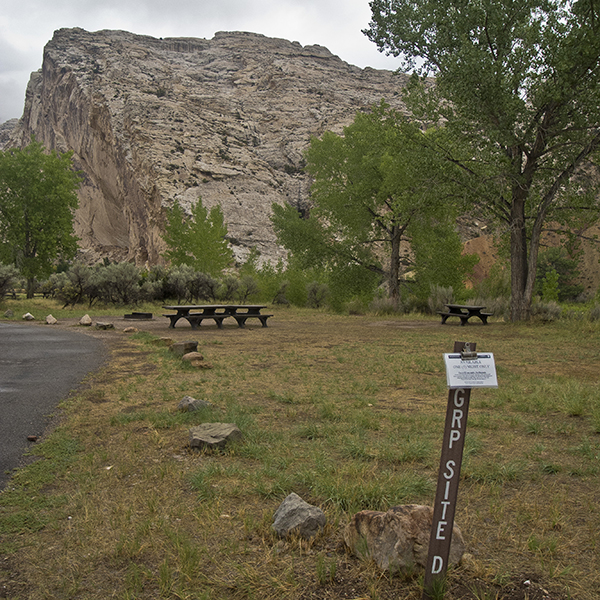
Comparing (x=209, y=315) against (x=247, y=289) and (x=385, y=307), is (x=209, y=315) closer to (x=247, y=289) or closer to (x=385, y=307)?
(x=385, y=307)

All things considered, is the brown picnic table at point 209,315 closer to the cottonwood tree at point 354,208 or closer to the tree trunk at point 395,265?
the cottonwood tree at point 354,208

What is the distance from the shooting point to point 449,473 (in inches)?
87.9

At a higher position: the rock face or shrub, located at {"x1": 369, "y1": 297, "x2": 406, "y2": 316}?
the rock face

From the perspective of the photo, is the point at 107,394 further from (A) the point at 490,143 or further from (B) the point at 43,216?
(B) the point at 43,216

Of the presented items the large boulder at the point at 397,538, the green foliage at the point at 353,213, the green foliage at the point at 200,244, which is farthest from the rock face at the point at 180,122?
the large boulder at the point at 397,538

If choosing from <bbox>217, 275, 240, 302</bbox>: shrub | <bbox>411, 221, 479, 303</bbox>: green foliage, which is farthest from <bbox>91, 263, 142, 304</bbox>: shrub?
<bbox>411, 221, 479, 303</bbox>: green foliage

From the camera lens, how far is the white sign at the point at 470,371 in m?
2.11

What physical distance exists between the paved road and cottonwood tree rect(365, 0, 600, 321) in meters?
12.2

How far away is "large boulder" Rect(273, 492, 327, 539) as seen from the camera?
2.71 m

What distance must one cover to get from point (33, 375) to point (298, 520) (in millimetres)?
5887

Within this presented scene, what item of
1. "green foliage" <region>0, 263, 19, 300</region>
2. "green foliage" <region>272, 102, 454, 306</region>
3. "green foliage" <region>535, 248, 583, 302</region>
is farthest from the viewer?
"green foliage" <region>535, 248, 583, 302</region>

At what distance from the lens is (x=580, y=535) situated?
2.76 meters

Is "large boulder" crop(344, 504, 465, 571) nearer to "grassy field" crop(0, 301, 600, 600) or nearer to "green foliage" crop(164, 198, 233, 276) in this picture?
"grassy field" crop(0, 301, 600, 600)

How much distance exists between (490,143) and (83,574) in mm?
15961
